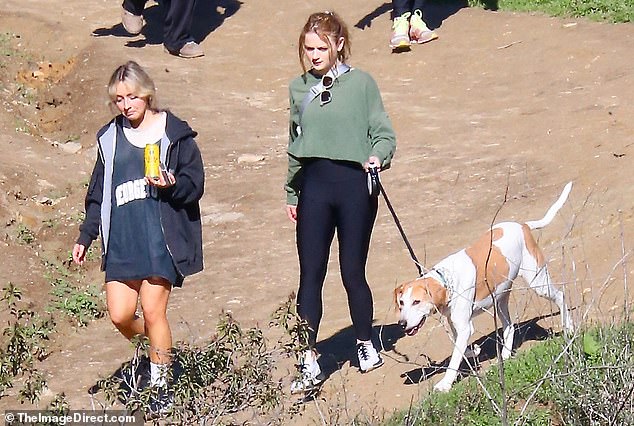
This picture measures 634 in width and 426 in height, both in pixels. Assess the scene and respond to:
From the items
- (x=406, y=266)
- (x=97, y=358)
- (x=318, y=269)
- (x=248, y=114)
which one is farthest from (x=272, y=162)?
(x=318, y=269)

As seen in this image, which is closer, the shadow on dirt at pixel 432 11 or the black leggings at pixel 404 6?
the black leggings at pixel 404 6

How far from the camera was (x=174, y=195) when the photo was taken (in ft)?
19.1

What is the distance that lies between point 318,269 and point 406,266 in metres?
2.31

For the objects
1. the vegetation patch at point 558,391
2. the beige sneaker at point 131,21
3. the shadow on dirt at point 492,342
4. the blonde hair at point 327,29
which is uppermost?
the blonde hair at point 327,29

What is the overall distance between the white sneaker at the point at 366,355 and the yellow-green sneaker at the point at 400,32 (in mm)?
7443

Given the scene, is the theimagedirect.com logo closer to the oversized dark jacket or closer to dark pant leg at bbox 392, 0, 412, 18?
the oversized dark jacket

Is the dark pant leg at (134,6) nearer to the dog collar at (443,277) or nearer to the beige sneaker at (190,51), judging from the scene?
the beige sneaker at (190,51)

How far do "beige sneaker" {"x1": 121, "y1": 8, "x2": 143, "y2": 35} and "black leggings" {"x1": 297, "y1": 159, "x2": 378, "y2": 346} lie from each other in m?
8.20

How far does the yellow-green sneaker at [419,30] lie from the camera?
44.9 ft

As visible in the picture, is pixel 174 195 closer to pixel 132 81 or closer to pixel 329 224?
pixel 132 81

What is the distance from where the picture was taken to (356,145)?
6020 millimetres

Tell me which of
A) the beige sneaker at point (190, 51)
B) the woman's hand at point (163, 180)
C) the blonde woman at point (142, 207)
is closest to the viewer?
the woman's hand at point (163, 180)

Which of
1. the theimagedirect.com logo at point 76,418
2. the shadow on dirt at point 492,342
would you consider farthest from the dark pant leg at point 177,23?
the theimagedirect.com logo at point 76,418

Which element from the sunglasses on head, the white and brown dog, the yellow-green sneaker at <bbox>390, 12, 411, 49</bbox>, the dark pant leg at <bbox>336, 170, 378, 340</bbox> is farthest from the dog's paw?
the yellow-green sneaker at <bbox>390, 12, 411, 49</bbox>
